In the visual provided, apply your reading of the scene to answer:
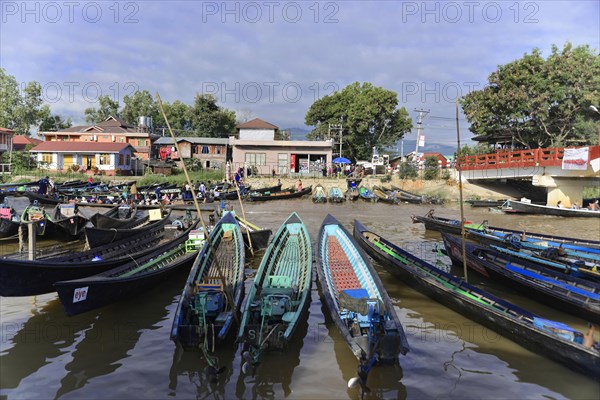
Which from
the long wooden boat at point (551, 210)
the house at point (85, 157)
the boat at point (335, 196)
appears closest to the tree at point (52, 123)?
the house at point (85, 157)

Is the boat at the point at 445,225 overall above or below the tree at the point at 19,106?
below

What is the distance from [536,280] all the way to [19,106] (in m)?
62.7

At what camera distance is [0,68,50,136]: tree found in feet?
176

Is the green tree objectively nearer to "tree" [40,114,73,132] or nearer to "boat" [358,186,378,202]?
"tree" [40,114,73,132]

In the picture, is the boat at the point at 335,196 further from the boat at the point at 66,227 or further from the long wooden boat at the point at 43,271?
the long wooden boat at the point at 43,271

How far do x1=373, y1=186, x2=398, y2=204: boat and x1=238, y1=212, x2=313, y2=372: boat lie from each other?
67.7 ft

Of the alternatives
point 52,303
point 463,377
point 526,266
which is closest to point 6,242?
point 52,303

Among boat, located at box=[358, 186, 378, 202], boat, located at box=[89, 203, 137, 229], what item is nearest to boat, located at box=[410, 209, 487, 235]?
boat, located at box=[358, 186, 378, 202]

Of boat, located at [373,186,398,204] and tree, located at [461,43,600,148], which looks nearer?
tree, located at [461,43,600,148]

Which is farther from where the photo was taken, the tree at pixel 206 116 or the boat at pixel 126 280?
the tree at pixel 206 116

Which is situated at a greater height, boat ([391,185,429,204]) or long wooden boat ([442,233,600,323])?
boat ([391,185,429,204])

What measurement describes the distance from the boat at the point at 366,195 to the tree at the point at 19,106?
46076 millimetres

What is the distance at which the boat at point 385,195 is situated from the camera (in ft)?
111

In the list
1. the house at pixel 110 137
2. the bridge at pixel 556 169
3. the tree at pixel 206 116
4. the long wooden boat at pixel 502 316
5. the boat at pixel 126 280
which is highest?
the tree at pixel 206 116
